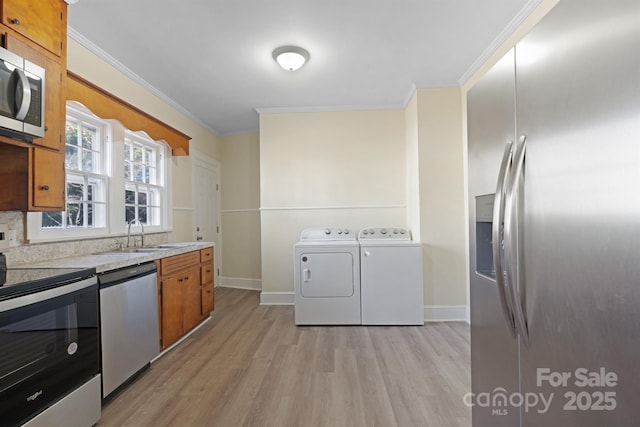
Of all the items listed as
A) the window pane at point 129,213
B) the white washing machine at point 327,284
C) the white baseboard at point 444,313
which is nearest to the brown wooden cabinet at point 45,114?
the window pane at point 129,213

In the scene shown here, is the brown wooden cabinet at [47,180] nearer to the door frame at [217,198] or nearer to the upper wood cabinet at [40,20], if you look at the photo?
the upper wood cabinet at [40,20]

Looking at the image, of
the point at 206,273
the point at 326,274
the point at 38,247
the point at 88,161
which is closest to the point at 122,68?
the point at 88,161

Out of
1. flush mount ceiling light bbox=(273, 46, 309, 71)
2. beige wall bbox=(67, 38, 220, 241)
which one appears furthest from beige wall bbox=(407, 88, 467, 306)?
beige wall bbox=(67, 38, 220, 241)

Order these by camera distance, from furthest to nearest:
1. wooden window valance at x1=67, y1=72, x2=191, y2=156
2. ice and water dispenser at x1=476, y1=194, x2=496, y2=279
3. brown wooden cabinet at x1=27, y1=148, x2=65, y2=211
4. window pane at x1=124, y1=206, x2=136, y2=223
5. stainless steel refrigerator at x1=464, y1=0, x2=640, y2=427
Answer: window pane at x1=124, y1=206, x2=136, y2=223 < wooden window valance at x1=67, y1=72, x2=191, y2=156 < brown wooden cabinet at x1=27, y1=148, x2=65, y2=211 < ice and water dispenser at x1=476, y1=194, x2=496, y2=279 < stainless steel refrigerator at x1=464, y1=0, x2=640, y2=427

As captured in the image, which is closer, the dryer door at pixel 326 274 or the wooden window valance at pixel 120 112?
the wooden window valance at pixel 120 112

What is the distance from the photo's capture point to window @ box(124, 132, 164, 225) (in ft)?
10.5

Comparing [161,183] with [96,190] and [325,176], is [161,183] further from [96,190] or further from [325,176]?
[325,176]

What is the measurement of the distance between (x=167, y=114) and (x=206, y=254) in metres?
1.76

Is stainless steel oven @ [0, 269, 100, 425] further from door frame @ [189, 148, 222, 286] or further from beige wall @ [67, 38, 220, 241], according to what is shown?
door frame @ [189, 148, 222, 286]

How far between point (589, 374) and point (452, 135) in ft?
10.5

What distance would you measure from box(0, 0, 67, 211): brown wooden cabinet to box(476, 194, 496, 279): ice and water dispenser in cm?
233

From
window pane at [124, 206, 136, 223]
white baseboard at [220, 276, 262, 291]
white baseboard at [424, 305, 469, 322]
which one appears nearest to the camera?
window pane at [124, 206, 136, 223]

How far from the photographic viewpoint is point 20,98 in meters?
1.57

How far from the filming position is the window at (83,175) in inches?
96.7
